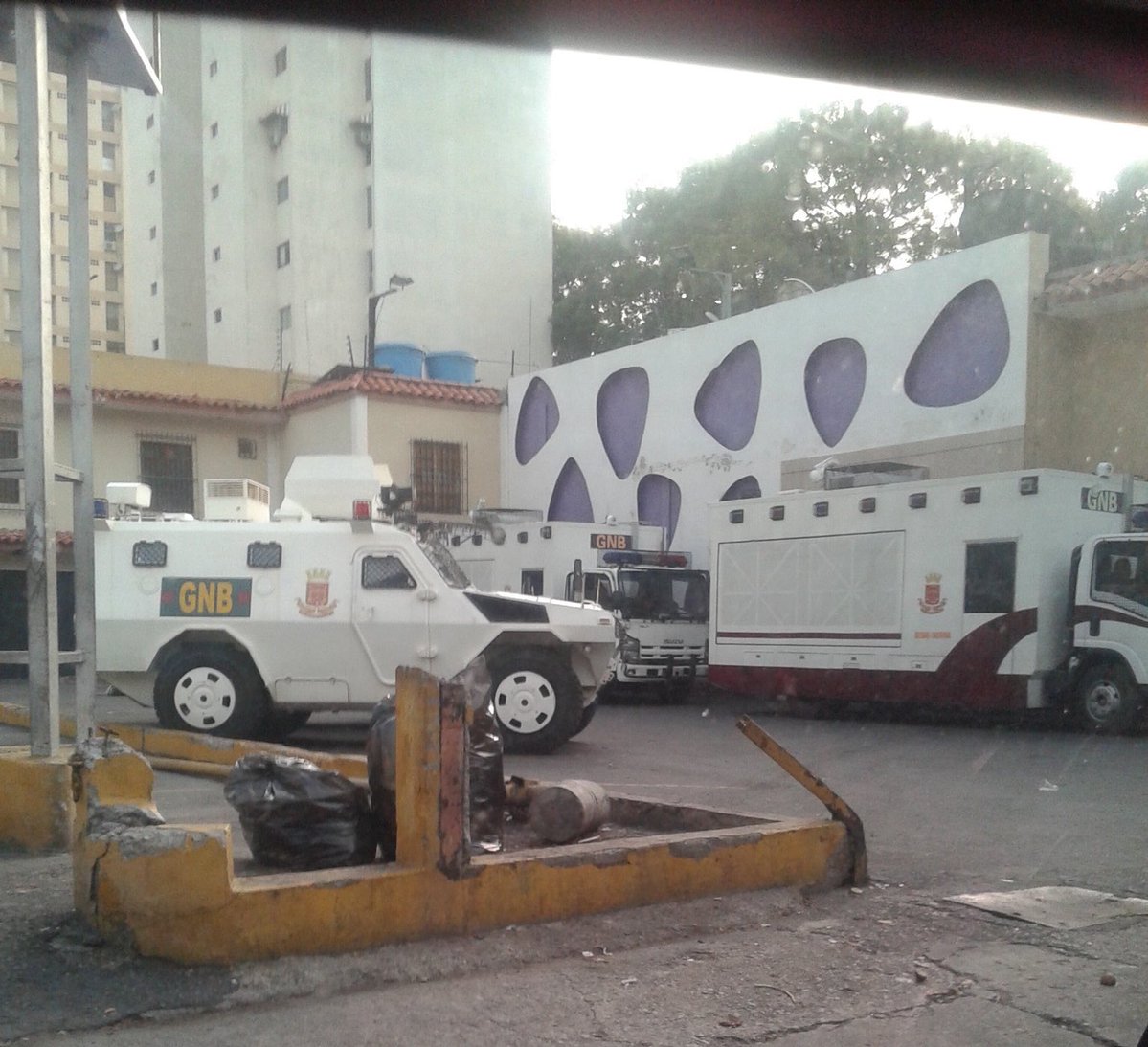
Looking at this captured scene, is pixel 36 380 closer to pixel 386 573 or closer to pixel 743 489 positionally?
pixel 386 573

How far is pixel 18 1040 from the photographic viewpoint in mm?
3635

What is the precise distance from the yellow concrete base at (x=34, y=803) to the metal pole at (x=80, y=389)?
804mm

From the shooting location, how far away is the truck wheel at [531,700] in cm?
1056

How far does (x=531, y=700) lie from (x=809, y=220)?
59.5ft

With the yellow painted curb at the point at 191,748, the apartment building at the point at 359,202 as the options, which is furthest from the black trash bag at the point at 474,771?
the apartment building at the point at 359,202

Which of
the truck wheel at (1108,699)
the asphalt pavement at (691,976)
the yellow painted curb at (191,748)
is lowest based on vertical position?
the truck wheel at (1108,699)

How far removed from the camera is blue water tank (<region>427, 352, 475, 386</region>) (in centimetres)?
2425

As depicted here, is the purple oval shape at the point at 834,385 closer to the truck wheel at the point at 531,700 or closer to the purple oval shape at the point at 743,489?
the purple oval shape at the point at 743,489

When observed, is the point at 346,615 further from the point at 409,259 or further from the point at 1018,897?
the point at 409,259

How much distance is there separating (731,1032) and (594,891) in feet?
4.04

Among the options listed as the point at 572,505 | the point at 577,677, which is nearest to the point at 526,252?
the point at 572,505

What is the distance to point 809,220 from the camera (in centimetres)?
2550

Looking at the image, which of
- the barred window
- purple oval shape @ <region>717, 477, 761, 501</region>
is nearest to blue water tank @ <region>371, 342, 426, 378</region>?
purple oval shape @ <region>717, 477, 761, 501</region>

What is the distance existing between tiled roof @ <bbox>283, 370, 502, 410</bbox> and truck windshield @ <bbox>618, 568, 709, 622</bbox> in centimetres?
588
